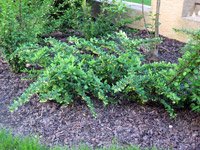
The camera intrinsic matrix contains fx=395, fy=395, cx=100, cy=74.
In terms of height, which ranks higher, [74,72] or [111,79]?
A: [74,72]

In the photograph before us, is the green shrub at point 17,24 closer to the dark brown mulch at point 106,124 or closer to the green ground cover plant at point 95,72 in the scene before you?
the green ground cover plant at point 95,72

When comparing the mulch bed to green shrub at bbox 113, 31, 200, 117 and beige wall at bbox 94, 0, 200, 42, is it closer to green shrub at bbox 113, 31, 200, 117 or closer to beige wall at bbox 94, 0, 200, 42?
green shrub at bbox 113, 31, 200, 117

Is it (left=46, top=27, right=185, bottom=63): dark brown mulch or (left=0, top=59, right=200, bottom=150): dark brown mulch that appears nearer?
(left=0, top=59, right=200, bottom=150): dark brown mulch

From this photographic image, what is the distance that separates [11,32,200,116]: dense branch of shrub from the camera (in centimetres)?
356

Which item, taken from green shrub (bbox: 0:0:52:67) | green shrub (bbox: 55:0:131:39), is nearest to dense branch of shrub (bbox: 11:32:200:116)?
green shrub (bbox: 0:0:52:67)

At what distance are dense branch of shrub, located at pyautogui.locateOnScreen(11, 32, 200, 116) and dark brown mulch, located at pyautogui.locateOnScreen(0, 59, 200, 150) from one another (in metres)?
0.12

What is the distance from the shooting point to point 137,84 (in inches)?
146

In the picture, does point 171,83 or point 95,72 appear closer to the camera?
point 171,83

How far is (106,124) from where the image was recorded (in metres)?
3.70

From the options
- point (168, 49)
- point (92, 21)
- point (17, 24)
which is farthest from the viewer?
point (92, 21)

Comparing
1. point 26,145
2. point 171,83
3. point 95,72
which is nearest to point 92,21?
point 95,72

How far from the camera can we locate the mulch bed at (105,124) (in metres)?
3.48

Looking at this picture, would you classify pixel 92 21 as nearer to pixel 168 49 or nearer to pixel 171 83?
pixel 168 49

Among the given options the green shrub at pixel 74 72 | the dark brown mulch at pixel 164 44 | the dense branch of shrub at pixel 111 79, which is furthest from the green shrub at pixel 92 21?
the dense branch of shrub at pixel 111 79
